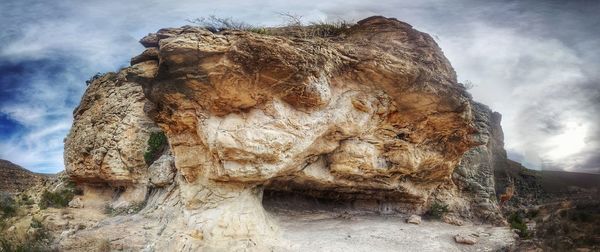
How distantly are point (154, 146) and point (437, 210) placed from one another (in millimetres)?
10344

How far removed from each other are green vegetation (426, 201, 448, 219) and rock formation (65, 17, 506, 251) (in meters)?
0.28

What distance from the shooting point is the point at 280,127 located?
816cm

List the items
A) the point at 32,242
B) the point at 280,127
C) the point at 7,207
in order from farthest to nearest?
the point at 7,207, the point at 32,242, the point at 280,127

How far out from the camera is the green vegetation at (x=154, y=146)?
13.0 metres

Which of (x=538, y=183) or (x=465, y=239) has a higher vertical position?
(x=538, y=183)

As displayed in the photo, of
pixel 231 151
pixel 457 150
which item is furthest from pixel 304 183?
pixel 457 150

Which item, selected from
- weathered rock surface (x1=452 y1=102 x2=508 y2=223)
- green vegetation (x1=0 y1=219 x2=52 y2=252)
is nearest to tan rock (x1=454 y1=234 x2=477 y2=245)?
weathered rock surface (x1=452 y1=102 x2=508 y2=223)

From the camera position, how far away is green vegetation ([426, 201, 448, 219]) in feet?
41.2

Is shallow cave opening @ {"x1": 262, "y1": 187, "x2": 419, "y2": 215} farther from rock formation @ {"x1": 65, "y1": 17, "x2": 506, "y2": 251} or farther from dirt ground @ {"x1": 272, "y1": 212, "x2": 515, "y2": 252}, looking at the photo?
dirt ground @ {"x1": 272, "y1": 212, "x2": 515, "y2": 252}

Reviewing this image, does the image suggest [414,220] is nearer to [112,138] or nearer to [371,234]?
[371,234]

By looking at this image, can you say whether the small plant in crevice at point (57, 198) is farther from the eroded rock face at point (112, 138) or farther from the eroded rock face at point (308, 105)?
the eroded rock face at point (308, 105)

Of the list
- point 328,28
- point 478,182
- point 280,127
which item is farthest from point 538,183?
point 280,127

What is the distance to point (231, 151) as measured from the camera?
7.82 metres

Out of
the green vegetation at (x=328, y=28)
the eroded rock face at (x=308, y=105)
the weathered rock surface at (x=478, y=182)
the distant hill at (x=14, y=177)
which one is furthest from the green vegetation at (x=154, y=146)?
the distant hill at (x=14, y=177)
